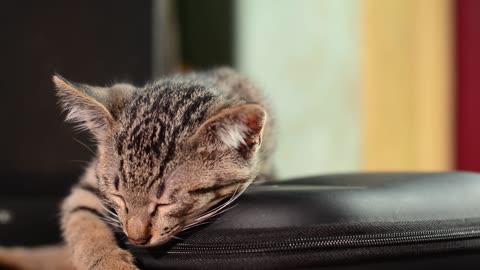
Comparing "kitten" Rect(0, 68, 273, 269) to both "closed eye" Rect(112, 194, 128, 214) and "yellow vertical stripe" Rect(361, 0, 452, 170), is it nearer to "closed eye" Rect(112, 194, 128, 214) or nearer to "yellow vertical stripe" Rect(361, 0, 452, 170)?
"closed eye" Rect(112, 194, 128, 214)

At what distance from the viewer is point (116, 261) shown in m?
1.07

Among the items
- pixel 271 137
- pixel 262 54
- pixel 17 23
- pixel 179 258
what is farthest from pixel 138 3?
pixel 179 258

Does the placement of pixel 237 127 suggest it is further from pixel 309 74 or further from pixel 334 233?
pixel 309 74

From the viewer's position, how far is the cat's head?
40.4 inches

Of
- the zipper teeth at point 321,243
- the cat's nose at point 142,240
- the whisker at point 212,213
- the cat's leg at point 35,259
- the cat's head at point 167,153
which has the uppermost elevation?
the cat's head at point 167,153

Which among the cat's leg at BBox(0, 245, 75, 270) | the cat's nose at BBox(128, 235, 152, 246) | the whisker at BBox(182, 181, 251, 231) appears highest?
the whisker at BBox(182, 181, 251, 231)

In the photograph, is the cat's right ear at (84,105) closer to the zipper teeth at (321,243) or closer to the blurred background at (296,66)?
the zipper teeth at (321,243)

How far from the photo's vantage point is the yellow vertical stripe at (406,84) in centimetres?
236

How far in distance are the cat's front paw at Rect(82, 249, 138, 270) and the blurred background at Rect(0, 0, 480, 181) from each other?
2.27ft

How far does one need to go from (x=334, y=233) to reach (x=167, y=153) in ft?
1.08

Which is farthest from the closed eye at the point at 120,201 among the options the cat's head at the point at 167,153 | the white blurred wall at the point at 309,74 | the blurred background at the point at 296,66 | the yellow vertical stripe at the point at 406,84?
the yellow vertical stripe at the point at 406,84

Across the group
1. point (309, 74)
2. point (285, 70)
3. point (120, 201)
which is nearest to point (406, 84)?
point (309, 74)

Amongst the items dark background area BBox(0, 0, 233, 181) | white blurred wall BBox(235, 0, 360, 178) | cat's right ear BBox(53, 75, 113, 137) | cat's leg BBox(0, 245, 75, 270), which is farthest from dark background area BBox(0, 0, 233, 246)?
cat's right ear BBox(53, 75, 113, 137)

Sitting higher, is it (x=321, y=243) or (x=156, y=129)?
(x=156, y=129)
